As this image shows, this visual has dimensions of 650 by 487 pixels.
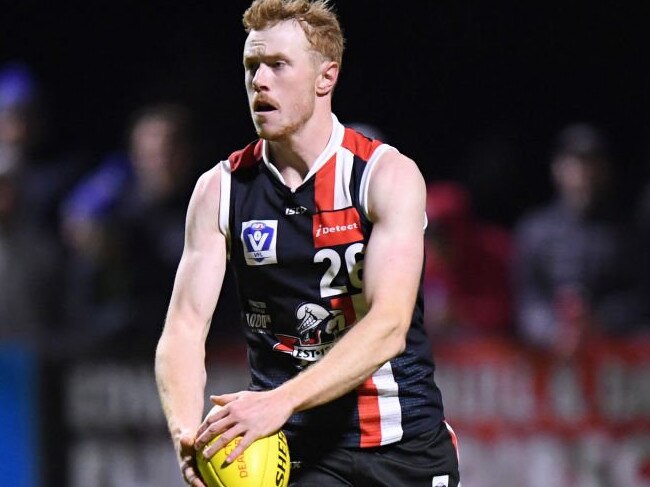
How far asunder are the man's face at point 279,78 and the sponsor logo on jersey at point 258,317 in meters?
0.51

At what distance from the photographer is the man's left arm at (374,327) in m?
3.33

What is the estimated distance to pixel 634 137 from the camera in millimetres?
7277

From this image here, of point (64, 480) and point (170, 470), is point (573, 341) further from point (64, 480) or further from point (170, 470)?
point (64, 480)

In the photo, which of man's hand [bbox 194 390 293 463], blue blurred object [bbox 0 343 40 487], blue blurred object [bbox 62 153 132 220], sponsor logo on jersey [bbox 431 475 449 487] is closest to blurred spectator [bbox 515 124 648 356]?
blue blurred object [bbox 62 153 132 220]

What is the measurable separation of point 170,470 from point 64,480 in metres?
0.58

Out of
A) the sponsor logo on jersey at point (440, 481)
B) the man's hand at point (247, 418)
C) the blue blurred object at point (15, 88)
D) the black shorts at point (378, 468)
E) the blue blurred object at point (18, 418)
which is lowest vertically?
the blue blurred object at point (18, 418)

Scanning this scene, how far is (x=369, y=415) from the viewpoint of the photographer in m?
3.87

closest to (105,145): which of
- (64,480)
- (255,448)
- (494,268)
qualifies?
(64,480)

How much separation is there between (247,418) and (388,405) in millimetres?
701

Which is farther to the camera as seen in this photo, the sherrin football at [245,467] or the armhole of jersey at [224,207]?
the armhole of jersey at [224,207]

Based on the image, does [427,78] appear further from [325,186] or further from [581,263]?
[325,186]

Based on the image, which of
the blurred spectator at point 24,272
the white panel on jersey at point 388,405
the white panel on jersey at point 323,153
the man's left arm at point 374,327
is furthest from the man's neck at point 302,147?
the blurred spectator at point 24,272

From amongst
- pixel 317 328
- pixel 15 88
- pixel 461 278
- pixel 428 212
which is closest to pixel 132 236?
A: pixel 15 88

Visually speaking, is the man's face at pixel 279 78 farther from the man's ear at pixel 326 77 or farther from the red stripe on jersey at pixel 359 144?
the red stripe on jersey at pixel 359 144
